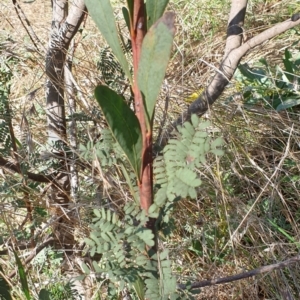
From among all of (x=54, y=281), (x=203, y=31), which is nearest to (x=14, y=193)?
(x=54, y=281)

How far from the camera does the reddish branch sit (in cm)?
59

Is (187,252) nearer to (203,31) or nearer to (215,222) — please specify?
(215,222)

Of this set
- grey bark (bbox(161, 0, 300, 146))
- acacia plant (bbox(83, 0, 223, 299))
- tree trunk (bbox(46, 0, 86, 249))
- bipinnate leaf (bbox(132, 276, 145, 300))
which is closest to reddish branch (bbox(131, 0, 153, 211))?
acacia plant (bbox(83, 0, 223, 299))

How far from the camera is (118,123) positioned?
0.59m

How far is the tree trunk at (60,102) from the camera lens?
3.80ft

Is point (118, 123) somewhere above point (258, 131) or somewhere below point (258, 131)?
above

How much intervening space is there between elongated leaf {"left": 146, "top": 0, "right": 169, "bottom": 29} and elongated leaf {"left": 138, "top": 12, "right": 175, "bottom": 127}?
0.08 m

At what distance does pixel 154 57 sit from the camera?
0.55m

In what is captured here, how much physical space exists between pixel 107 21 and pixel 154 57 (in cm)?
9

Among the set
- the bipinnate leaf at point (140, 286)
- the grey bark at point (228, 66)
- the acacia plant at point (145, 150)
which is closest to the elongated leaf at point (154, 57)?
the acacia plant at point (145, 150)

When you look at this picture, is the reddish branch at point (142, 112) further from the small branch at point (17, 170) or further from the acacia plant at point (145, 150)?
the small branch at point (17, 170)

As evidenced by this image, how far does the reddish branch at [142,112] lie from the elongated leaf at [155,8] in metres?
0.03

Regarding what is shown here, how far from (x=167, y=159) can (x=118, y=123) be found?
81mm

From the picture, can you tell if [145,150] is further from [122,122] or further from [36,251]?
[36,251]
